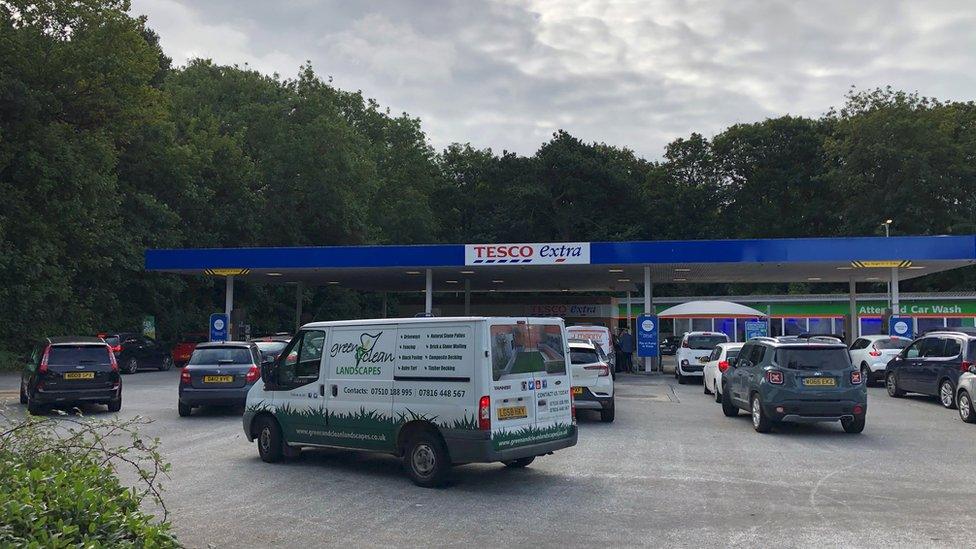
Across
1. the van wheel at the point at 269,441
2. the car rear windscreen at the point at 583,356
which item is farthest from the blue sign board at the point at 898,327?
the van wheel at the point at 269,441

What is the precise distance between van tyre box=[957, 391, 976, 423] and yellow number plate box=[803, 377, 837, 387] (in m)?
3.97

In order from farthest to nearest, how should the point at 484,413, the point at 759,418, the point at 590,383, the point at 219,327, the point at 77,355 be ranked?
the point at 219,327, the point at 77,355, the point at 590,383, the point at 759,418, the point at 484,413

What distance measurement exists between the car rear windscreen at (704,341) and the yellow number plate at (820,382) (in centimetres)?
1282

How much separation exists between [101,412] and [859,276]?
103 feet

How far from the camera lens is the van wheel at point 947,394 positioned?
1823cm

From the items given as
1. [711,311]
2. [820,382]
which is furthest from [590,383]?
[711,311]

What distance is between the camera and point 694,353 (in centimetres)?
2650

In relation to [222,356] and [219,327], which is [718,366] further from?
[219,327]

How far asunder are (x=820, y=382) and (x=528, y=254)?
54.7 ft

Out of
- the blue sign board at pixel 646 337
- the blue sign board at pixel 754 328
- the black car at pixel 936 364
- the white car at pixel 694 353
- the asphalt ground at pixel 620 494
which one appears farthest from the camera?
the blue sign board at pixel 754 328

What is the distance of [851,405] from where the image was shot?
13.7 m

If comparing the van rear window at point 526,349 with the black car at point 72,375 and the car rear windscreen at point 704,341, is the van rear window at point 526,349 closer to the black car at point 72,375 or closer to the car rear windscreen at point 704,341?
the black car at point 72,375

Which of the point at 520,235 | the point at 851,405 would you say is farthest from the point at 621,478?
the point at 520,235

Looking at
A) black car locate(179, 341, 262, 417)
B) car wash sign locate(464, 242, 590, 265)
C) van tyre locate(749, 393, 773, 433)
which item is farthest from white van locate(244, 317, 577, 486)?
car wash sign locate(464, 242, 590, 265)
